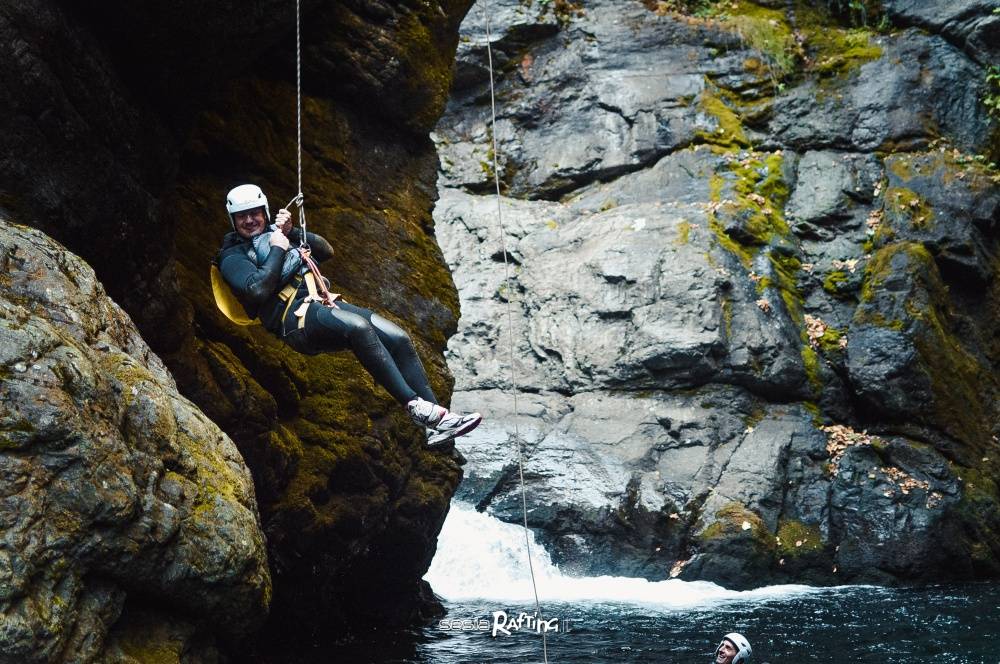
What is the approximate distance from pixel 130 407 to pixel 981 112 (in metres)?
20.5

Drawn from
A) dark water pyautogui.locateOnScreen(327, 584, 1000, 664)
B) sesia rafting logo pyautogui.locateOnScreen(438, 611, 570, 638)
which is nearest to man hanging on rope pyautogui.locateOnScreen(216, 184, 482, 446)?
dark water pyautogui.locateOnScreen(327, 584, 1000, 664)

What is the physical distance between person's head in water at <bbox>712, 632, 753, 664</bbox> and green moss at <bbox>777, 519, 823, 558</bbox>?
22.3ft

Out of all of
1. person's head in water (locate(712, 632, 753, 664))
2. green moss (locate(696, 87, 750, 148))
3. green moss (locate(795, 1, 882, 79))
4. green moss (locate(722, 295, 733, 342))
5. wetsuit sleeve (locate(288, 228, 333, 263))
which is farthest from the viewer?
green moss (locate(795, 1, 882, 79))

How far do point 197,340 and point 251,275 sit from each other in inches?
63.8

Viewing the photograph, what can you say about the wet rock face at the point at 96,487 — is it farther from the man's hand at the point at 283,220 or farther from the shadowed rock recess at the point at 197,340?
the man's hand at the point at 283,220

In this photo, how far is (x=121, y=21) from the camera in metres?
6.70

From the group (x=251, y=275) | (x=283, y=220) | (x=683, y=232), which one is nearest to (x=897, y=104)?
(x=683, y=232)

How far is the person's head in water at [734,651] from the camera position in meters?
9.23

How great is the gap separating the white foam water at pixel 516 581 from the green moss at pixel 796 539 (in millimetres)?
603

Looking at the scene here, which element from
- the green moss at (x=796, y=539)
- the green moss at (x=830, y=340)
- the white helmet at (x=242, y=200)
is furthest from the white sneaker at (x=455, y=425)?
the green moss at (x=830, y=340)

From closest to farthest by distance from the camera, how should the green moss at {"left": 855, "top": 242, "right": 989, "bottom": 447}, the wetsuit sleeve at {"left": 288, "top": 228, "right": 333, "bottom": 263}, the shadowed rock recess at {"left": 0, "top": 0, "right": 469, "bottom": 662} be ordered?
the shadowed rock recess at {"left": 0, "top": 0, "right": 469, "bottom": 662}
the wetsuit sleeve at {"left": 288, "top": 228, "right": 333, "bottom": 263}
the green moss at {"left": 855, "top": 242, "right": 989, "bottom": 447}

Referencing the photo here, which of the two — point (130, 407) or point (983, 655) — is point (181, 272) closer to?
point (130, 407)

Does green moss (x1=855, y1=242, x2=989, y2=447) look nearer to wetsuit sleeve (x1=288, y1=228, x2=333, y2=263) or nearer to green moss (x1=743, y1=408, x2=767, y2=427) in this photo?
green moss (x1=743, y1=408, x2=767, y2=427)

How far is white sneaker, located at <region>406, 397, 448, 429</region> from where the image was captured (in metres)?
6.67
